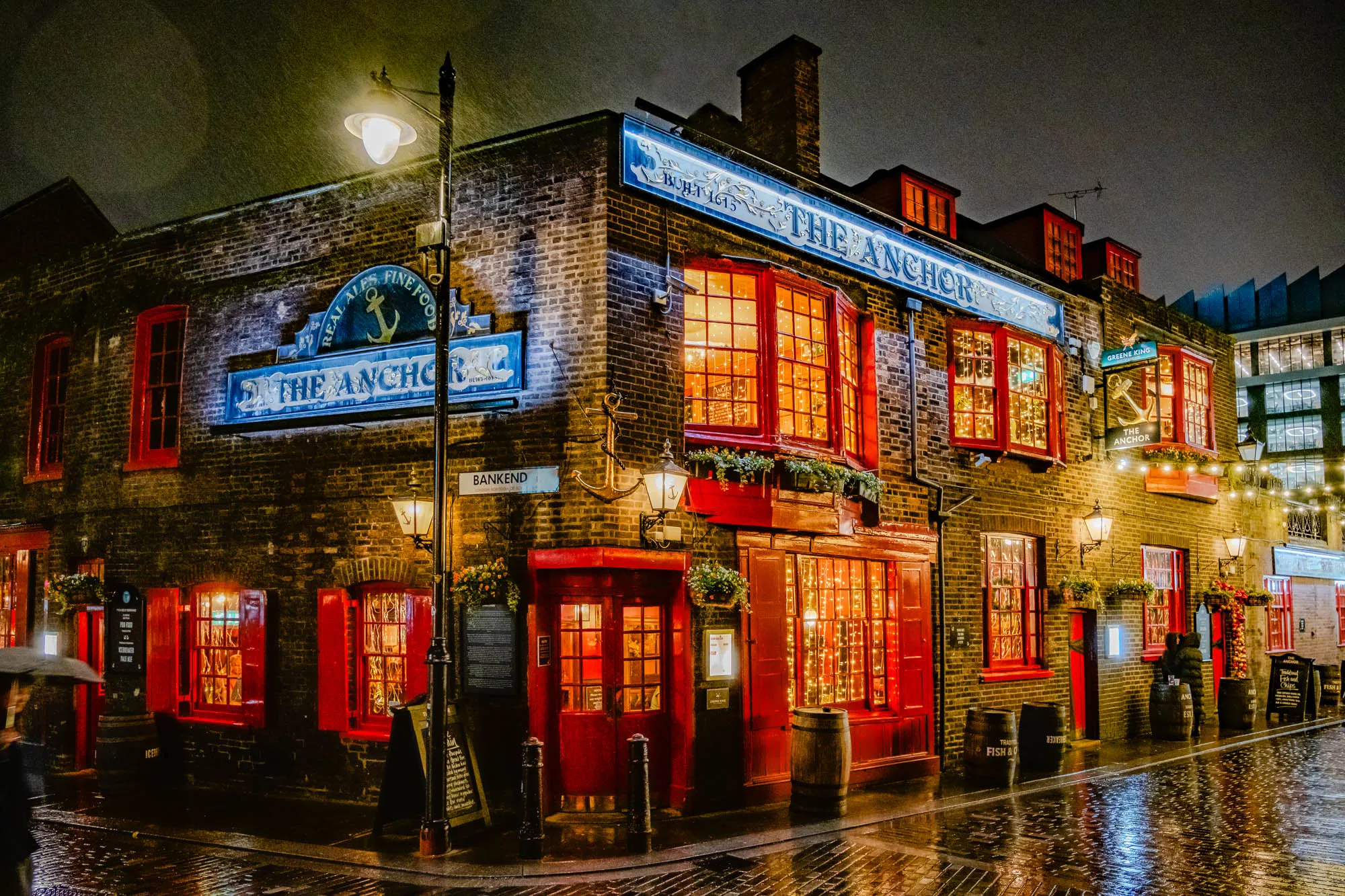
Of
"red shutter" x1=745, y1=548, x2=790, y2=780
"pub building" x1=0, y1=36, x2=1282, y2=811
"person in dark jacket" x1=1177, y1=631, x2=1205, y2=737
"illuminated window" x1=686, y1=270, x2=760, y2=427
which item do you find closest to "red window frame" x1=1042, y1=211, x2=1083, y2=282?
"pub building" x1=0, y1=36, x2=1282, y2=811

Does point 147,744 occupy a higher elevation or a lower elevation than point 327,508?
lower

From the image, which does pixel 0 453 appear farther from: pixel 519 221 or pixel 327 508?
pixel 519 221

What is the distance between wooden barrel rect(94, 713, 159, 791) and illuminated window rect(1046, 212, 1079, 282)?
50.3 feet

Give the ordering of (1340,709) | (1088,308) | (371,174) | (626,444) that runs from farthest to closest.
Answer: (1340,709) → (1088,308) → (371,174) → (626,444)

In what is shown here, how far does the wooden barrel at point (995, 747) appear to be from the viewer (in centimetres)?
1152

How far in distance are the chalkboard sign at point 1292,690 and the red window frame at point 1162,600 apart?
7.41 feet

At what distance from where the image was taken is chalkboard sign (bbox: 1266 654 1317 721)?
1816 centimetres

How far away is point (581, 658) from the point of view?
9766 mm

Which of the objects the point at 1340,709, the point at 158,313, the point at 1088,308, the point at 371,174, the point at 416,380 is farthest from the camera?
the point at 1340,709

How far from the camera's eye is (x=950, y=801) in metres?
10.7

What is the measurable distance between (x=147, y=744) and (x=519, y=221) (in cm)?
757

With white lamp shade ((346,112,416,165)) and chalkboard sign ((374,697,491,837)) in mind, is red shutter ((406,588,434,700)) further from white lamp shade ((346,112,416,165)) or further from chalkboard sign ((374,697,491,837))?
white lamp shade ((346,112,416,165))

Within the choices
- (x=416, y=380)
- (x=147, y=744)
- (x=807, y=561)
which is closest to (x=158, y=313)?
(x=416, y=380)

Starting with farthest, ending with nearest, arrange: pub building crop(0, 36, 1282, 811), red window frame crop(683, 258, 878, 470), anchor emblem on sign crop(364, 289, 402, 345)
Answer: anchor emblem on sign crop(364, 289, 402, 345), red window frame crop(683, 258, 878, 470), pub building crop(0, 36, 1282, 811)
